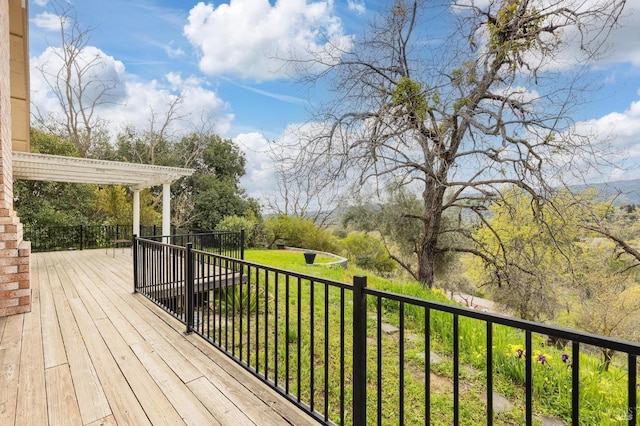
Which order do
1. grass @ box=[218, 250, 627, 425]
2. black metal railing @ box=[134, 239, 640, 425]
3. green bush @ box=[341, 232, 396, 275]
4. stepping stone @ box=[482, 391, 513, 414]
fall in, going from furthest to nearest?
green bush @ box=[341, 232, 396, 275], stepping stone @ box=[482, 391, 513, 414], grass @ box=[218, 250, 627, 425], black metal railing @ box=[134, 239, 640, 425]

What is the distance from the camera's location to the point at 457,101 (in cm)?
652

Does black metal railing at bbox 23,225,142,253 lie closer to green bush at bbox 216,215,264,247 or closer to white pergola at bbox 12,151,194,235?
white pergola at bbox 12,151,194,235

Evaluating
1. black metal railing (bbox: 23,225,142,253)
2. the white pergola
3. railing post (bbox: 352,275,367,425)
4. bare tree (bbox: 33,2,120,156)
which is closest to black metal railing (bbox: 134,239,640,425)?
railing post (bbox: 352,275,367,425)

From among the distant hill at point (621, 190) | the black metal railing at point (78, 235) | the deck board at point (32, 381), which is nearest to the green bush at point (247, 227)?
the black metal railing at point (78, 235)

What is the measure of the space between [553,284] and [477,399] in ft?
17.6

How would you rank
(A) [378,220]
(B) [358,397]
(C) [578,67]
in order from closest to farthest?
(B) [358,397] → (C) [578,67] → (A) [378,220]

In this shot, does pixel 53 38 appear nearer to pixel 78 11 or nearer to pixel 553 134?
pixel 78 11

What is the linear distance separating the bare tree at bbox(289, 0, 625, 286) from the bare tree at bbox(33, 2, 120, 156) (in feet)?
45.5

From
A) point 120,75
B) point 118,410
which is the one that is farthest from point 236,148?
point 118,410

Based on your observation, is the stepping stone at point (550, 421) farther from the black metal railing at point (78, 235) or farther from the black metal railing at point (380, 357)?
the black metal railing at point (78, 235)

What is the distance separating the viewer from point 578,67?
5.55 metres

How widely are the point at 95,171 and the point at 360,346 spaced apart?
838cm

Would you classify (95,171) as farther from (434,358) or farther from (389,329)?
(434,358)

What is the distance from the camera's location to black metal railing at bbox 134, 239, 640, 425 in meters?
1.42
